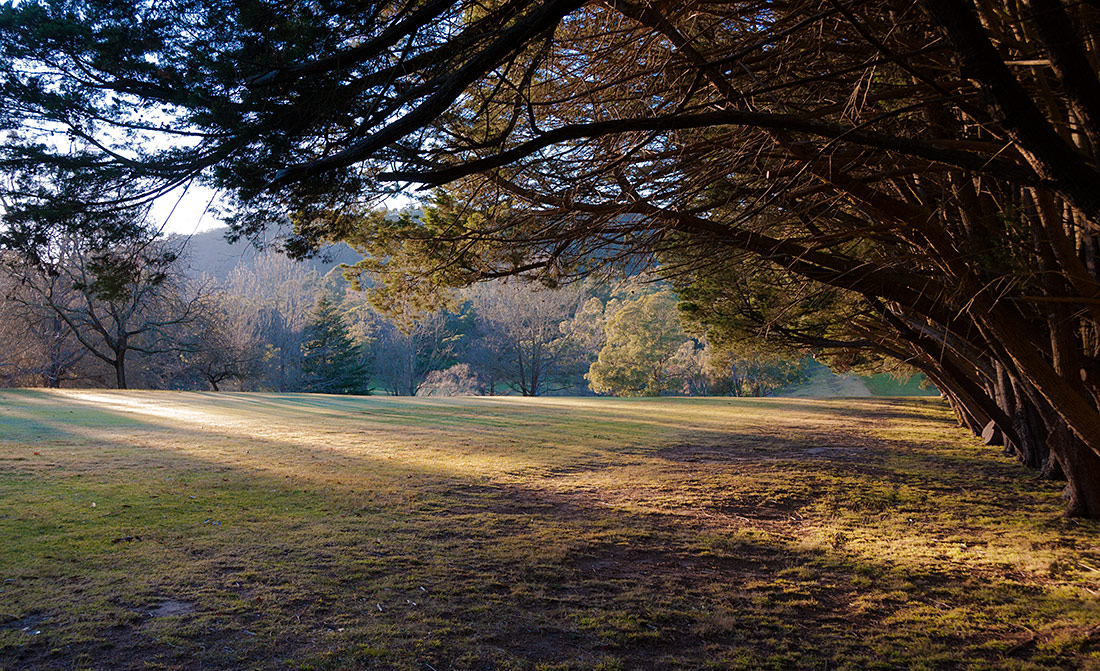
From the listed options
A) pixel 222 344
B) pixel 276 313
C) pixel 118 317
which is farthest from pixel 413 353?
pixel 118 317

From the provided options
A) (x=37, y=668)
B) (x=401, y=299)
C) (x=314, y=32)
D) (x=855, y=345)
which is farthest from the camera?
(x=855, y=345)

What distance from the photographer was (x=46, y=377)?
2847cm

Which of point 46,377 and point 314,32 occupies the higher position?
point 314,32

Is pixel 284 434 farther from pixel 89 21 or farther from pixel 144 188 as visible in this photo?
pixel 89 21

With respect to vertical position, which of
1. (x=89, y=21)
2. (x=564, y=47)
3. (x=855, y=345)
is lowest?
(x=855, y=345)

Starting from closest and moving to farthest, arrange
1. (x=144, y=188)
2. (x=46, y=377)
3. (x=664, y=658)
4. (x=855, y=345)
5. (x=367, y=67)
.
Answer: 1. (x=664, y=658)
2. (x=367, y=67)
3. (x=144, y=188)
4. (x=855, y=345)
5. (x=46, y=377)

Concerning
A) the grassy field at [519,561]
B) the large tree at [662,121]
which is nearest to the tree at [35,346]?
the grassy field at [519,561]

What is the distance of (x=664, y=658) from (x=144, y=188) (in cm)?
497

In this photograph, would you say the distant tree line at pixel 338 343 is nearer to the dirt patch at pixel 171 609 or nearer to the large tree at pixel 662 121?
the large tree at pixel 662 121

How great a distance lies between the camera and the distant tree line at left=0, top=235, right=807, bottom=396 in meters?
27.9

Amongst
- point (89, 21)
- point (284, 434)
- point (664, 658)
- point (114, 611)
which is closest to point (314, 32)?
point (89, 21)

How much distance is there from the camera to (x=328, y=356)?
1640 inches

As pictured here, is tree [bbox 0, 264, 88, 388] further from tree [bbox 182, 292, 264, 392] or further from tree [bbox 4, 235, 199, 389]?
tree [bbox 182, 292, 264, 392]

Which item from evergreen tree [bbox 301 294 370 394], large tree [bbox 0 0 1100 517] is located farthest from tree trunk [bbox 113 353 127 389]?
large tree [bbox 0 0 1100 517]
